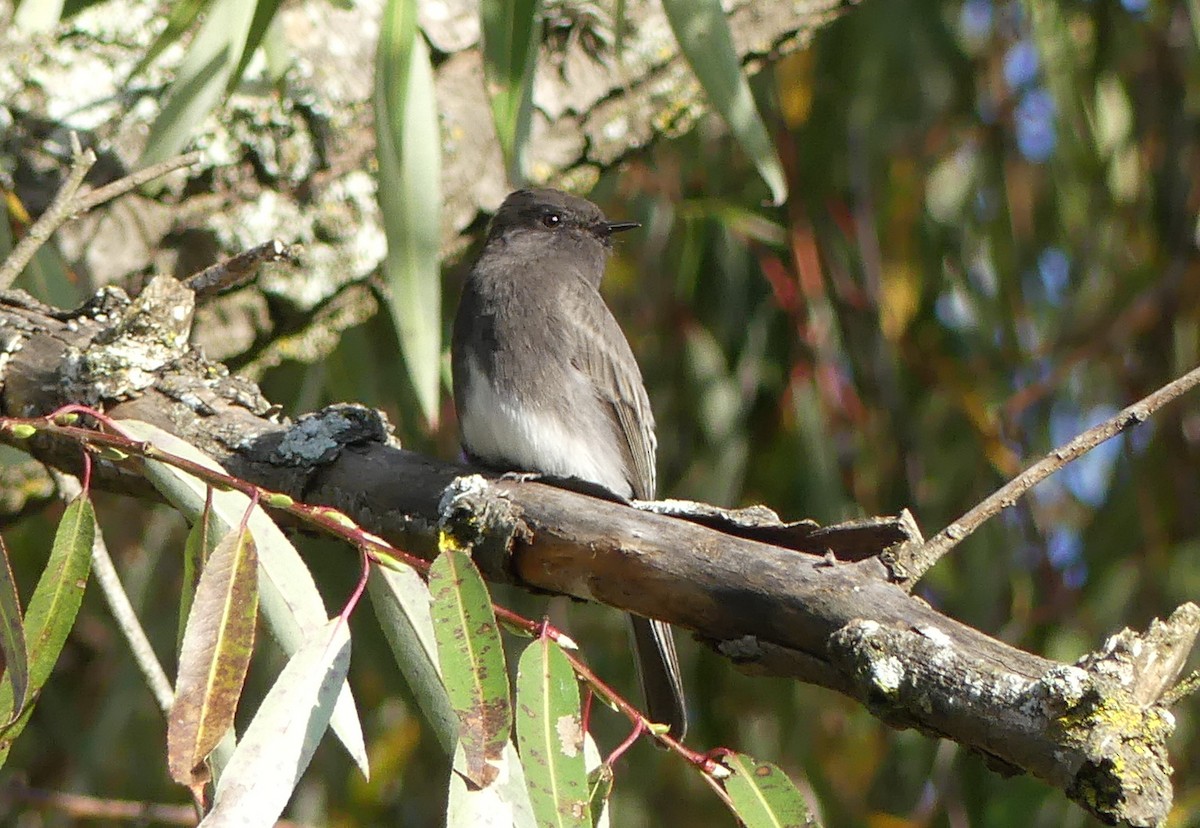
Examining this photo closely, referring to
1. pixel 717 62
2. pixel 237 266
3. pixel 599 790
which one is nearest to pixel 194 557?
pixel 599 790

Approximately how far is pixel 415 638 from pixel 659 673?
120 centimetres

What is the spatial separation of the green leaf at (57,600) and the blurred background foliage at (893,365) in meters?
1.64

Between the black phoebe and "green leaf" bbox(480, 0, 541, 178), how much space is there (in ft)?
2.27

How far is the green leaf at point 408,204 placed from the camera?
1.79 m

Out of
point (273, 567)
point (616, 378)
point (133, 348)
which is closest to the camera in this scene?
point (273, 567)

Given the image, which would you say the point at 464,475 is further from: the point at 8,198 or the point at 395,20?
the point at 8,198

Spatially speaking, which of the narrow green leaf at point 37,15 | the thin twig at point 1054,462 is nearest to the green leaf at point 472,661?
the thin twig at point 1054,462

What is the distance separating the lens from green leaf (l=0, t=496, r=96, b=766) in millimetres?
1213

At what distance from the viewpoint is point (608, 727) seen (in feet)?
9.98

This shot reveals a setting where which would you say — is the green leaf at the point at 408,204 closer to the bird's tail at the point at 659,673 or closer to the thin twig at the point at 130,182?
the thin twig at the point at 130,182

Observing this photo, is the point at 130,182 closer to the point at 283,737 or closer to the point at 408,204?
the point at 408,204

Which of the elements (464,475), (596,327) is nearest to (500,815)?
(464,475)

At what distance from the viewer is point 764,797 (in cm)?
117

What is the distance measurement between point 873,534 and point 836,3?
5.26ft
